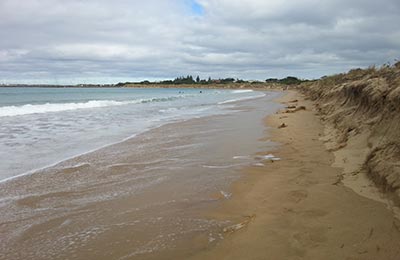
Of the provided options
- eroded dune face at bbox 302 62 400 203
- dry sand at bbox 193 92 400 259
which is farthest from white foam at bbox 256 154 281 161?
eroded dune face at bbox 302 62 400 203

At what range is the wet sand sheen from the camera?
3.90 m

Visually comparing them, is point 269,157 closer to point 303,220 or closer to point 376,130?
point 376,130

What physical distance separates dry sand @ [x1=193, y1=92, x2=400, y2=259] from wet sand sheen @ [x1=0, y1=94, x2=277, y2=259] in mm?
309

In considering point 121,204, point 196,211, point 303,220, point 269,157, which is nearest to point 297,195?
point 303,220

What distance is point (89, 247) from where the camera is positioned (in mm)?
3885

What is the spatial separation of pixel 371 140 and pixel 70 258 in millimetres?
5707

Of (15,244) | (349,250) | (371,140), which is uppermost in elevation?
(371,140)

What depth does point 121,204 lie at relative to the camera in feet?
17.2

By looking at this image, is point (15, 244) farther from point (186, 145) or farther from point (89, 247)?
point (186, 145)

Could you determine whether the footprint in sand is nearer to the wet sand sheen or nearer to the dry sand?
the dry sand

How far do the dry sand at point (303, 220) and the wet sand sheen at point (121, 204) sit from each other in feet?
1.01

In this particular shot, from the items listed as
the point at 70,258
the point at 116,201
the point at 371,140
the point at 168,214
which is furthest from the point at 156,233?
the point at 371,140

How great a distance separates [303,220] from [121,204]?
105 inches

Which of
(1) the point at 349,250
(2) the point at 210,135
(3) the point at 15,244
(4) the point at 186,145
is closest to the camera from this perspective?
(1) the point at 349,250
